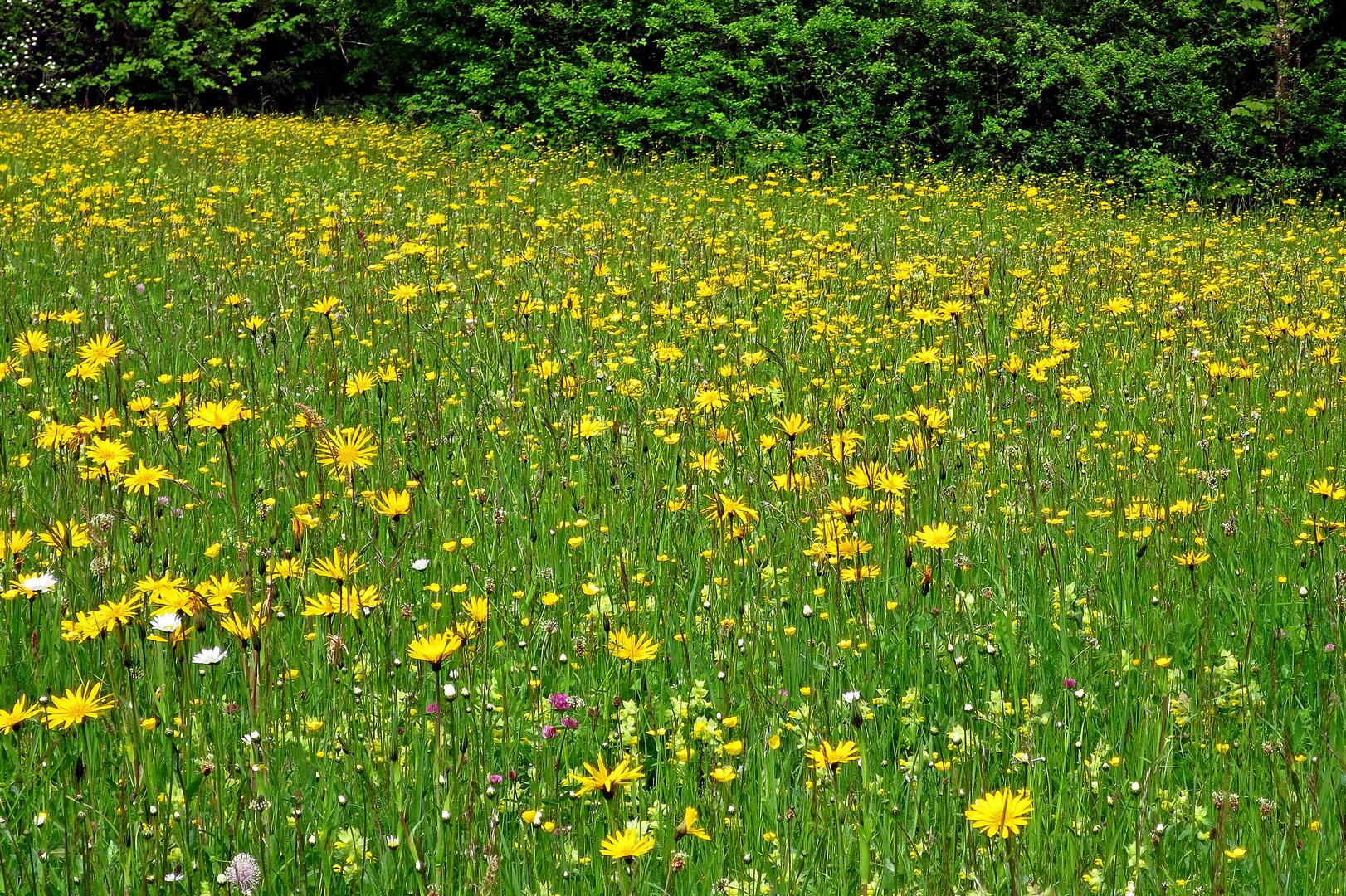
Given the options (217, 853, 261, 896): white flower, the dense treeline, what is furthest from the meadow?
the dense treeline

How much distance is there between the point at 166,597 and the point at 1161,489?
242 centimetres

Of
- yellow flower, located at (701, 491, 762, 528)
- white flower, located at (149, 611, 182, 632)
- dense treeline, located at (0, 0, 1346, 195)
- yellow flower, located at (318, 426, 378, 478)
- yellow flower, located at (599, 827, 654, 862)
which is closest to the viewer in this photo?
yellow flower, located at (599, 827, 654, 862)

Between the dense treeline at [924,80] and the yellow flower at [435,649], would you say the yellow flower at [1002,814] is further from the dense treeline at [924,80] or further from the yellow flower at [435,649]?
the dense treeline at [924,80]

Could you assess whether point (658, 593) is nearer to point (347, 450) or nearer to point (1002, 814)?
point (347, 450)

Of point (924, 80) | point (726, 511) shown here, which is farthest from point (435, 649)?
point (924, 80)

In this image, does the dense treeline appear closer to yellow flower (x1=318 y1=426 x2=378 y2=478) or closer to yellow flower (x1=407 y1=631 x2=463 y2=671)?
yellow flower (x1=318 y1=426 x2=378 y2=478)

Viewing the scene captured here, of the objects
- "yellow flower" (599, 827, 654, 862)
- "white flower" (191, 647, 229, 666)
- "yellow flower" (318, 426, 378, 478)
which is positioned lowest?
"yellow flower" (599, 827, 654, 862)

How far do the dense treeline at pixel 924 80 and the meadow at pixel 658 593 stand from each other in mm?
7098

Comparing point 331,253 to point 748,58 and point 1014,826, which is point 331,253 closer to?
point 1014,826

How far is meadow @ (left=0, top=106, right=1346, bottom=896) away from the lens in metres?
1.62

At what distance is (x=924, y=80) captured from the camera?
12148 mm

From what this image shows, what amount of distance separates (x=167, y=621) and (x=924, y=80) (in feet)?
38.7

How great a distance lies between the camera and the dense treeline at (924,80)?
39.0 ft

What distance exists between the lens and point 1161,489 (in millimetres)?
2977
